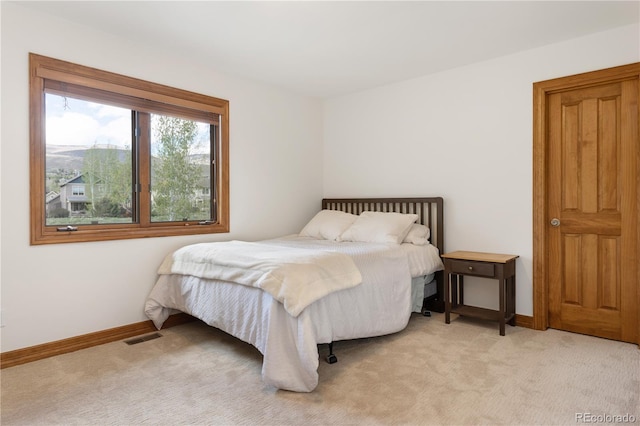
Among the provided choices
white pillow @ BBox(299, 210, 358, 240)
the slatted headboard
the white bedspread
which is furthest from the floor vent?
the slatted headboard

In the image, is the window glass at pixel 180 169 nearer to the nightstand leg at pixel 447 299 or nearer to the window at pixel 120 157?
the window at pixel 120 157

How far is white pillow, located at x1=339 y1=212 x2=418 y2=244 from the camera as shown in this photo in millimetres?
3537

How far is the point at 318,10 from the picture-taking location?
8.45 ft

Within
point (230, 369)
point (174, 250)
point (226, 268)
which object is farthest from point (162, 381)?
point (174, 250)

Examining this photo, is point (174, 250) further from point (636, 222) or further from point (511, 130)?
point (636, 222)

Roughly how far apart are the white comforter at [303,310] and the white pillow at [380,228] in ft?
Answer: 0.51

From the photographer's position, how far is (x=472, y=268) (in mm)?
3205

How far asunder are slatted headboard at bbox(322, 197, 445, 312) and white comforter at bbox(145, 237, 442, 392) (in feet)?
0.89

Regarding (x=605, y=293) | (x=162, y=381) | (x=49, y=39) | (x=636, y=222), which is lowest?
(x=162, y=381)

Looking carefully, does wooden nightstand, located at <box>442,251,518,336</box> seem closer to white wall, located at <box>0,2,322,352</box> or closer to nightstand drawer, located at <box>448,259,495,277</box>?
nightstand drawer, located at <box>448,259,495,277</box>

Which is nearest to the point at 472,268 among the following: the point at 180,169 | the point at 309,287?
the point at 309,287

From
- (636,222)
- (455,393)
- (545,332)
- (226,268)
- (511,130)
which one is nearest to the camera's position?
(455,393)

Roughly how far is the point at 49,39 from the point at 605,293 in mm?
4598

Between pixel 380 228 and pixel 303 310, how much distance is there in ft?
5.48
